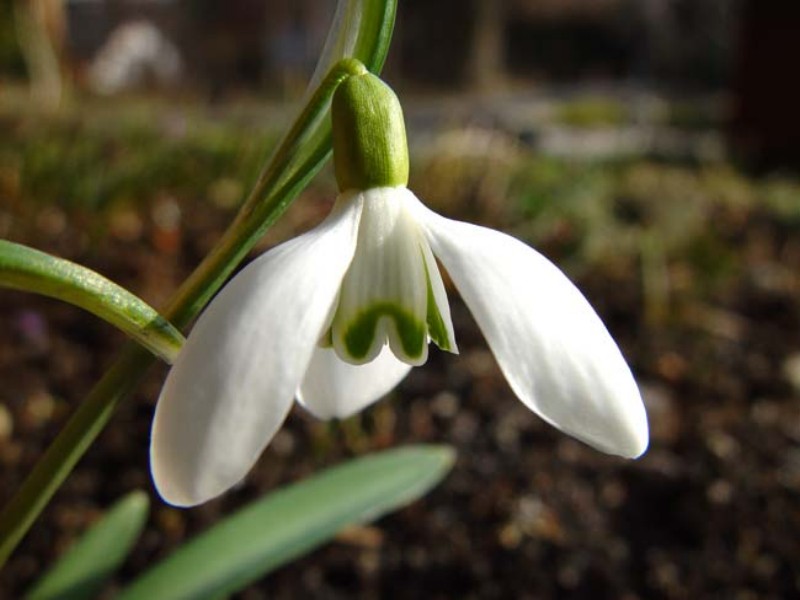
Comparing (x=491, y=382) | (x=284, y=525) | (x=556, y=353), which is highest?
(x=556, y=353)

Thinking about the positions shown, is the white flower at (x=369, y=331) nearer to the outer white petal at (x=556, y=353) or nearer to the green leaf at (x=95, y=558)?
the outer white petal at (x=556, y=353)

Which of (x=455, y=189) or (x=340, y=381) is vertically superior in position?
(x=340, y=381)

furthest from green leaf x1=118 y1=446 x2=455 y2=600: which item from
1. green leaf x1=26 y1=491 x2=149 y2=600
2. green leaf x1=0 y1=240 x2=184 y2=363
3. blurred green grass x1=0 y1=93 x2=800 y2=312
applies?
blurred green grass x1=0 y1=93 x2=800 y2=312

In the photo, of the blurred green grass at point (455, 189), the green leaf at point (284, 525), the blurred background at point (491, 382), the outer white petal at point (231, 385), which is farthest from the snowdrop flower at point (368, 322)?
the blurred green grass at point (455, 189)

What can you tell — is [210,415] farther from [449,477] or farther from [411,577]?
[449,477]

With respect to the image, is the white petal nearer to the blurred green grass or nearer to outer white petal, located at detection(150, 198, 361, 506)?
outer white petal, located at detection(150, 198, 361, 506)

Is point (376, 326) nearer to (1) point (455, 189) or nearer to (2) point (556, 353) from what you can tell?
(2) point (556, 353)

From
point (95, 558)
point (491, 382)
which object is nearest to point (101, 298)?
point (95, 558)

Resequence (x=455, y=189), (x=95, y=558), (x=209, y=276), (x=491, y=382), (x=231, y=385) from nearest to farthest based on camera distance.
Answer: (x=231, y=385), (x=209, y=276), (x=95, y=558), (x=491, y=382), (x=455, y=189)
